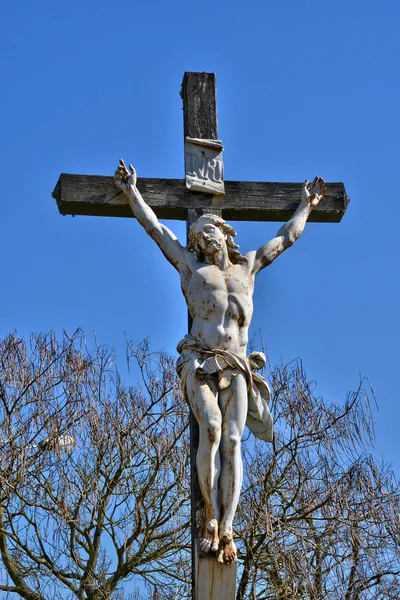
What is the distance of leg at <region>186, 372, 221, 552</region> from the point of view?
24.2ft

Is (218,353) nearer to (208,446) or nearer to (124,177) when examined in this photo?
(208,446)

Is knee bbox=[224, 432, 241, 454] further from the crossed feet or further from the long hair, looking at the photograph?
the long hair

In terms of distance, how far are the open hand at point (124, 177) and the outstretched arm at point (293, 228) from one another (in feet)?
3.02

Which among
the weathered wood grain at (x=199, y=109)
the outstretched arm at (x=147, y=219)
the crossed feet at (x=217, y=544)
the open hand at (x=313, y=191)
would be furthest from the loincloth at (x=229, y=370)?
the weathered wood grain at (x=199, y=109)

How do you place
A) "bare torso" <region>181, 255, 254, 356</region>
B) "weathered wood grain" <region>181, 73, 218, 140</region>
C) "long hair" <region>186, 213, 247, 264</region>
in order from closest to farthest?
"bare torso" <region>181, 255, 254, 356</region>
"long hair" <region>186, 213, 247, 264</region>
"weathered wood grain" <region>181, 73, 218, 140</region>

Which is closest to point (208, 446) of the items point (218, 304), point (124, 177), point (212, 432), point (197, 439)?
point (212, 432)

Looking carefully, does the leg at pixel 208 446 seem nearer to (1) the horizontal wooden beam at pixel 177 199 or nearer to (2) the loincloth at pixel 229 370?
(2) the loincloth at pixel 229 370

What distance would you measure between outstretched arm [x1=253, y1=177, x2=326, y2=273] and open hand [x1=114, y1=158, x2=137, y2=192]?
36.2 inches

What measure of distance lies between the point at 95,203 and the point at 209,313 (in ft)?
3.90

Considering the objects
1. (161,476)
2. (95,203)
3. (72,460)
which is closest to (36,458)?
(72,460)

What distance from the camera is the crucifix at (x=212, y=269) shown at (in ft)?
24.4

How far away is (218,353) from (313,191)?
5.27ft

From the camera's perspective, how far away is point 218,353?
769cm

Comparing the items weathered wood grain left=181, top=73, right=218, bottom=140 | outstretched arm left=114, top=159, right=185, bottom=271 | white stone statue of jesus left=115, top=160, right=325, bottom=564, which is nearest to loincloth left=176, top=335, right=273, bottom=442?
white stone statue of jesus left=115, top=160, right=325, bottom=564
